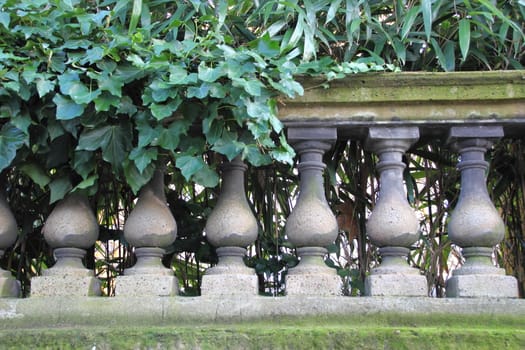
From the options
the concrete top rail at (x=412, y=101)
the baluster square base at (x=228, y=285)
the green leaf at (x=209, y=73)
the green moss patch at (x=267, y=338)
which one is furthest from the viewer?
the concrete top rail at (x=412, y=101)

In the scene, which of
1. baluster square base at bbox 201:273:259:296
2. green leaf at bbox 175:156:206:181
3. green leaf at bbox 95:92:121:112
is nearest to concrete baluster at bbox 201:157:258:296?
baluster square base at bbox 201:273:259:296

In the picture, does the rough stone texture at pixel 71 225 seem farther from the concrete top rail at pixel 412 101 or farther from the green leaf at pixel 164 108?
the concrete top rail at pixel 412 101

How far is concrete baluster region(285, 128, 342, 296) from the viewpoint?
2.27m

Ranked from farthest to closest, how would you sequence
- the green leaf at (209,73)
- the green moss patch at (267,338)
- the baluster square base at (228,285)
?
the baluster square base at (228,285), the green leaf at (209,73), the green moss patch at (267,338)

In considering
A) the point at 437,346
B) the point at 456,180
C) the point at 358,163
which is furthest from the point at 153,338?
the point at 456,180

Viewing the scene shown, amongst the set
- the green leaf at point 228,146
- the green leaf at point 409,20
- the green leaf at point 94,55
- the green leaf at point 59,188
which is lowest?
the green leaf at point 59,188

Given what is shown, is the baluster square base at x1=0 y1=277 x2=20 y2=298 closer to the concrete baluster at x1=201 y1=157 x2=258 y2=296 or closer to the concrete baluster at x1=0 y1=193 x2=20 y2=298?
the concrete baluster at x1=0 y1=193 x2=20 y2=298

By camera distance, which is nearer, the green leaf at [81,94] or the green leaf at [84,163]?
the green leaf at [81,94]

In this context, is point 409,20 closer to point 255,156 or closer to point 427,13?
point 427,13

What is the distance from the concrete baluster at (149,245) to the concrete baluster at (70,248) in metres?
0.12

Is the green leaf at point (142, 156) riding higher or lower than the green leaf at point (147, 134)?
lower

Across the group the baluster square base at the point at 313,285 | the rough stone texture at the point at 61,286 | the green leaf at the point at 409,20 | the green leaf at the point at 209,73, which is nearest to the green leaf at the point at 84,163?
the rough stone texture at the point at 61,286

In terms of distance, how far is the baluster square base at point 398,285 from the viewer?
2248 mm

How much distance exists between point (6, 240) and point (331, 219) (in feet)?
3.57
